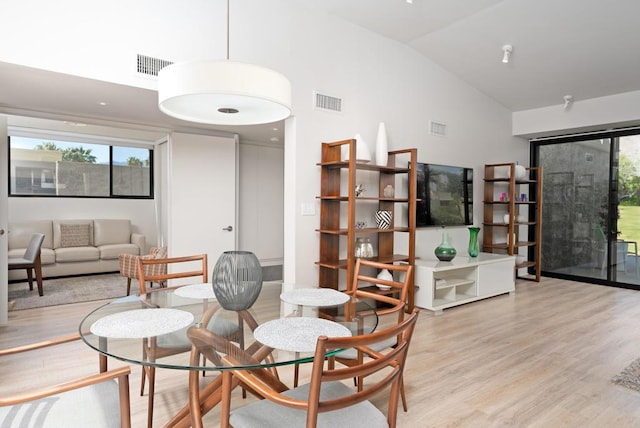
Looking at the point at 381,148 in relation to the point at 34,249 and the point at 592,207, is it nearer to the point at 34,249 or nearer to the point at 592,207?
the point at 592,207

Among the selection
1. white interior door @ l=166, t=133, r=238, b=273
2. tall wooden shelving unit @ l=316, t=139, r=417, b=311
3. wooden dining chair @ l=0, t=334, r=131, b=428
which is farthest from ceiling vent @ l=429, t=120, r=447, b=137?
wooden dining chair @ l=0, t=334, r=131, b=428

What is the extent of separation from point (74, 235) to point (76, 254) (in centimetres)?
51

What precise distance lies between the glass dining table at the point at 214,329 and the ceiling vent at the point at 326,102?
254 cm

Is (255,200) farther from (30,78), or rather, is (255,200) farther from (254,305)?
(254,305)

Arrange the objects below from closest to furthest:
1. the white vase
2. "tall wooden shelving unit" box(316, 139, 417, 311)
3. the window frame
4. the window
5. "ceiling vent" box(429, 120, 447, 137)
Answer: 1. "tall wooden shelving unit" box(316, 139, 417, 311)
2. the white vase
3. "ceiling vent" box(429, 120, 447, 137)
4. the window frame
5. the window

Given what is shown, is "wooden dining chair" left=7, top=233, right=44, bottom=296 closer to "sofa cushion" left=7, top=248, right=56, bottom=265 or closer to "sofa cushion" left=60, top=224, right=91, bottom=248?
"sofa cushion" left=7, top=248, right=56, bottom=265

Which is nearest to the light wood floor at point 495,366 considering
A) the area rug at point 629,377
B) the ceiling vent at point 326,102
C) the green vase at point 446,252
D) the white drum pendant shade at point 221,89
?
the area rug at point 629,377

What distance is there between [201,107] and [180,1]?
→ 186cm

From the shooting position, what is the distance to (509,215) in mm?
6012

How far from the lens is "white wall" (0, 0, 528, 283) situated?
9.30 feet

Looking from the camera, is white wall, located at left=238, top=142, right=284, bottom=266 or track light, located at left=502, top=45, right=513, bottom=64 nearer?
track light, located at left=502, top=45, right=513, bottom=64

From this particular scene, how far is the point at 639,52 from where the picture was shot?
175 inches

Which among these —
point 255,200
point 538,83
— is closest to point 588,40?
point 538,83

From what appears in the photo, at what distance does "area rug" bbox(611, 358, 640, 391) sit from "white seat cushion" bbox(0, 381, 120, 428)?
3.14 meters
